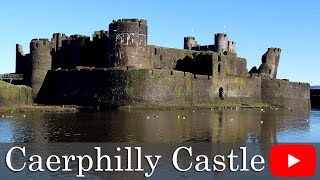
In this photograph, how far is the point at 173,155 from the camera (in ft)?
66.4

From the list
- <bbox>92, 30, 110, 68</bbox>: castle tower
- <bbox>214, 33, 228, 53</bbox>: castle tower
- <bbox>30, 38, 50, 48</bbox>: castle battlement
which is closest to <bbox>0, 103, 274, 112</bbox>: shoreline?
<bbox>92, 30, 110, 68</bbox>: castle tower

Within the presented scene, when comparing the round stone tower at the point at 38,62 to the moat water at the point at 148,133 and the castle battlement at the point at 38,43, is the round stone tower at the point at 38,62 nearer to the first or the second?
the castle battlement at the point at 38,43

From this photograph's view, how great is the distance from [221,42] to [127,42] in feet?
91.8

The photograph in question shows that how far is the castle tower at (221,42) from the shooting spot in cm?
8306

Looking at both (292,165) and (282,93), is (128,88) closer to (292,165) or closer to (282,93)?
(282,93)

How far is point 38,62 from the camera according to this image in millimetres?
61688

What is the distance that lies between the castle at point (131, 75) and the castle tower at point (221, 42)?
28.2ft

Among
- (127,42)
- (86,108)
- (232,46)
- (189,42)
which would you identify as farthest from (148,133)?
(189,42)

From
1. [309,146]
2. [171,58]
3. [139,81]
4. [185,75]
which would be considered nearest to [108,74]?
[139,81]

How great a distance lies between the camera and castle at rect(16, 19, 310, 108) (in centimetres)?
5500

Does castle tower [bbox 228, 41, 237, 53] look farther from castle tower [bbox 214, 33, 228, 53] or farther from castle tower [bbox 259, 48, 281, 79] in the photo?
castle tower [bbox 259, 48, 281, 79]

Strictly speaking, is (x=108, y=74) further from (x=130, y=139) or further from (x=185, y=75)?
(x=130, y=139)

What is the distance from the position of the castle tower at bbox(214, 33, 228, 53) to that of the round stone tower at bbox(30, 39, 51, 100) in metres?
31.0

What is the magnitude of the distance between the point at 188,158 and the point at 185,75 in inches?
1537
